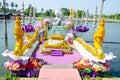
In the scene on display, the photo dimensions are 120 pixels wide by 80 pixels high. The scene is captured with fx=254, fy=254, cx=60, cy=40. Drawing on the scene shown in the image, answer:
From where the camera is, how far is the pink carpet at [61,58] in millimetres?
15461

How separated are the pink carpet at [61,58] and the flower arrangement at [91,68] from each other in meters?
1.84

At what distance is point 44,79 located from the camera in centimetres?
902

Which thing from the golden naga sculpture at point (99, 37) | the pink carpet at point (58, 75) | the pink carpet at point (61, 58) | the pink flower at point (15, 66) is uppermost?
the golden naga sculpture at point (99, 37)

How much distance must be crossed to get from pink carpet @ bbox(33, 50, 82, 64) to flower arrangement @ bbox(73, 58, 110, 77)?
1.84 metres

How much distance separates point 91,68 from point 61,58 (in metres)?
3.29

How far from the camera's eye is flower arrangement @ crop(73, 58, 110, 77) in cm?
1333

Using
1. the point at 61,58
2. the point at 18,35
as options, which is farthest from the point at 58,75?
the point at 61,58

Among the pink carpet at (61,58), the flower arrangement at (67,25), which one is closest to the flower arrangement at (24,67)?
the pink carpet at (61,58)

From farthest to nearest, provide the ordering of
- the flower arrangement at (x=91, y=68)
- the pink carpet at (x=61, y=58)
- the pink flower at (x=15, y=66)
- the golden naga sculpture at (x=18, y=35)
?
the pink carpet at (x=61, y=58)
the golden naga sculpture at (x=18, y=35)
the flower arrangement at (x=91, y=68)
the pink flower at (x=15, y=66)

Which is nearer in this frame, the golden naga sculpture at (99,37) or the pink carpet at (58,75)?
the pink carpet at (58,75)

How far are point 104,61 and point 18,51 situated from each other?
464 centimetres

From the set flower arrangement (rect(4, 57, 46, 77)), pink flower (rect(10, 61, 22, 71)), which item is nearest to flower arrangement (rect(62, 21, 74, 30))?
flower arrangement (rect(4, 57, 46, 77))

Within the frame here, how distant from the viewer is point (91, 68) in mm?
13469

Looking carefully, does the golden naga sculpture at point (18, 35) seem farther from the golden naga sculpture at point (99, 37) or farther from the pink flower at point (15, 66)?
the golden naga sculpture at point (99, 37)
